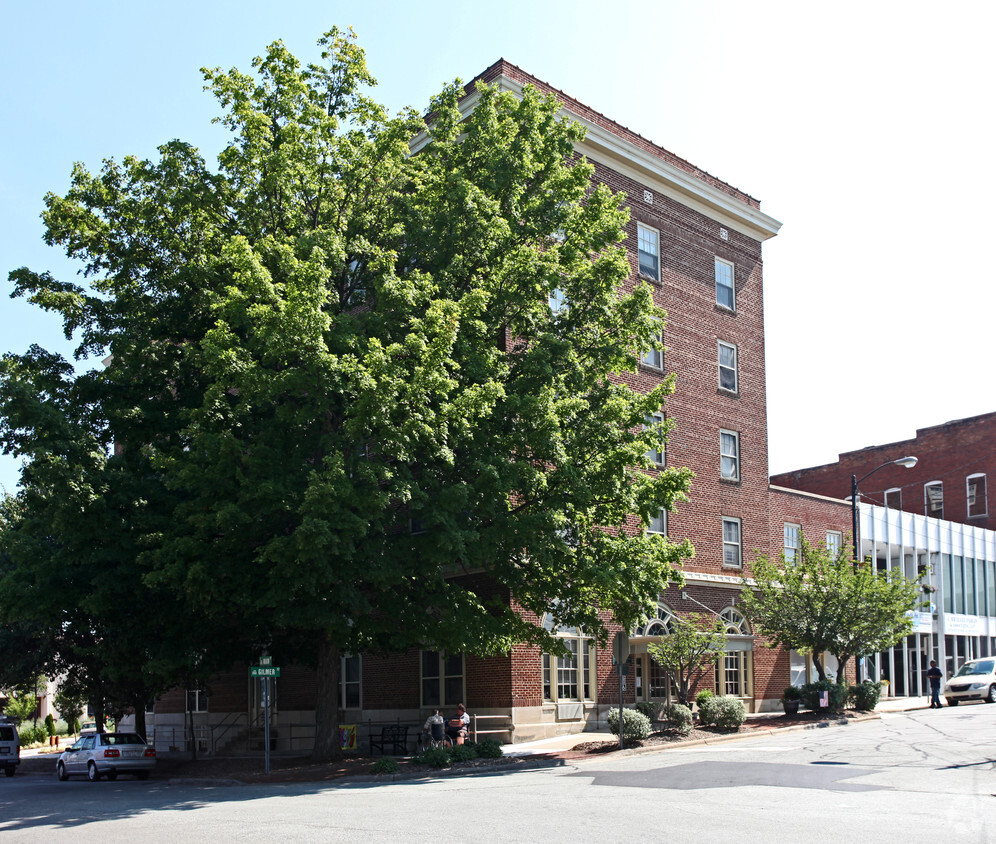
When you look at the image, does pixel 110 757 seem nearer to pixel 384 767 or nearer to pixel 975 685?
pixel 384 767

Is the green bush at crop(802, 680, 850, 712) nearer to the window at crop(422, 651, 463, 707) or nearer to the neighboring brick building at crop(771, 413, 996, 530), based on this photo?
the window at crop(422, 651, 463, 707)

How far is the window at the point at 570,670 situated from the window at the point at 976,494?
37520mm

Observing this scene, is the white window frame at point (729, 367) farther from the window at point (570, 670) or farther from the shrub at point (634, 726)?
the shrub at point (634, 726)

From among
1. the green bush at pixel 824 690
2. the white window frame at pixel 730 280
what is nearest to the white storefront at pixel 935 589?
the green bush at pixel 824 690

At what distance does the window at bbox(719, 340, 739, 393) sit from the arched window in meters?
7.84

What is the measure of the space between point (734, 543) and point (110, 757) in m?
20.7

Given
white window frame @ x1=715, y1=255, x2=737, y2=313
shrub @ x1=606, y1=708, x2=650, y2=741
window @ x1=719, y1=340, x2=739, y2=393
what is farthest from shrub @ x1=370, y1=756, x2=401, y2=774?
white window frame @ x1=715, y1=255, x2=737, y2=313

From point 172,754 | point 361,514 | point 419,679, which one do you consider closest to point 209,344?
point 361,514

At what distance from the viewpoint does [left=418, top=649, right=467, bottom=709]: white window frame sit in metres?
29.6

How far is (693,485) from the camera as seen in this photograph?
34.7 metres

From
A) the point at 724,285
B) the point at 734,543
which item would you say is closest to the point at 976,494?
the point at 724,285

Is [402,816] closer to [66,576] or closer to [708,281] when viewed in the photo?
[66,576]

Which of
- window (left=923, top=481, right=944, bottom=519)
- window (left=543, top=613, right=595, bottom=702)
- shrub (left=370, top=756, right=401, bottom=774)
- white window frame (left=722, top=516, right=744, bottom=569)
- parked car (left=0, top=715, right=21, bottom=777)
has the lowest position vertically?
parked car (left=0, top=715, right=21, bottom=777)

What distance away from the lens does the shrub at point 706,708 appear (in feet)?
91.7
